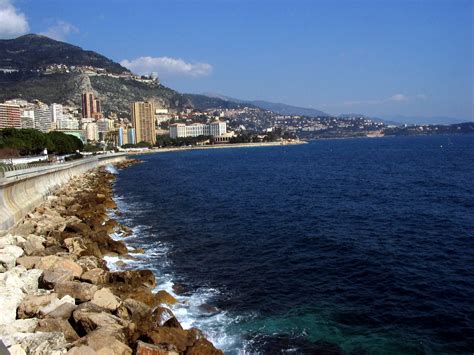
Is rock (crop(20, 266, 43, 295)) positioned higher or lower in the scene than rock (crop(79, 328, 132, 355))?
higher

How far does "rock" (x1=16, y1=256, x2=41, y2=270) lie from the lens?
1531 cm

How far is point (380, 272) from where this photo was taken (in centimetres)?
1745

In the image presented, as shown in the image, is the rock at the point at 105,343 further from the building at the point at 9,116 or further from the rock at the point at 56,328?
the building at the point at 9,116

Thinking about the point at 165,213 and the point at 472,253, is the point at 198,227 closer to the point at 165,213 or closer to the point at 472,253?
the point at 165,213

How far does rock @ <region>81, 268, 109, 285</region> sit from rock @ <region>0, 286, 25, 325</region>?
7.76 feet

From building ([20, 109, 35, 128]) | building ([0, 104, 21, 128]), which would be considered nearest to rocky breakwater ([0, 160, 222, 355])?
building ([0, 104, 21, 128])

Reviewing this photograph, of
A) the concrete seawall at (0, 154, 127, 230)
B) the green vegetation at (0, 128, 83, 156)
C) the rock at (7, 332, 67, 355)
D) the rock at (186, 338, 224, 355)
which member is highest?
the green vegetation at (0, 128, 83, 156)

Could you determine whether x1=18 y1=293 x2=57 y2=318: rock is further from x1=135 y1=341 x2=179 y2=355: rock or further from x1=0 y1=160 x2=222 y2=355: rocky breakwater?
x1=135 y1=341 x2=179 y2=355: rock

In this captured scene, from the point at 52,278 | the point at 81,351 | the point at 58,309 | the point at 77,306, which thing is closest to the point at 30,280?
the point at 52,278

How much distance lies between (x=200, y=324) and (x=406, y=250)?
10817 mm

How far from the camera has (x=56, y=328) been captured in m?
10.6

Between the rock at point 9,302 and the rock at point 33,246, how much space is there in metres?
4.64

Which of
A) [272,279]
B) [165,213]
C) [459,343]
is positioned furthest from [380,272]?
[165,213]

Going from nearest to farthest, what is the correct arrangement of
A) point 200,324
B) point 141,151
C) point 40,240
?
point 200,324 → point 40,240 → point 141,151
